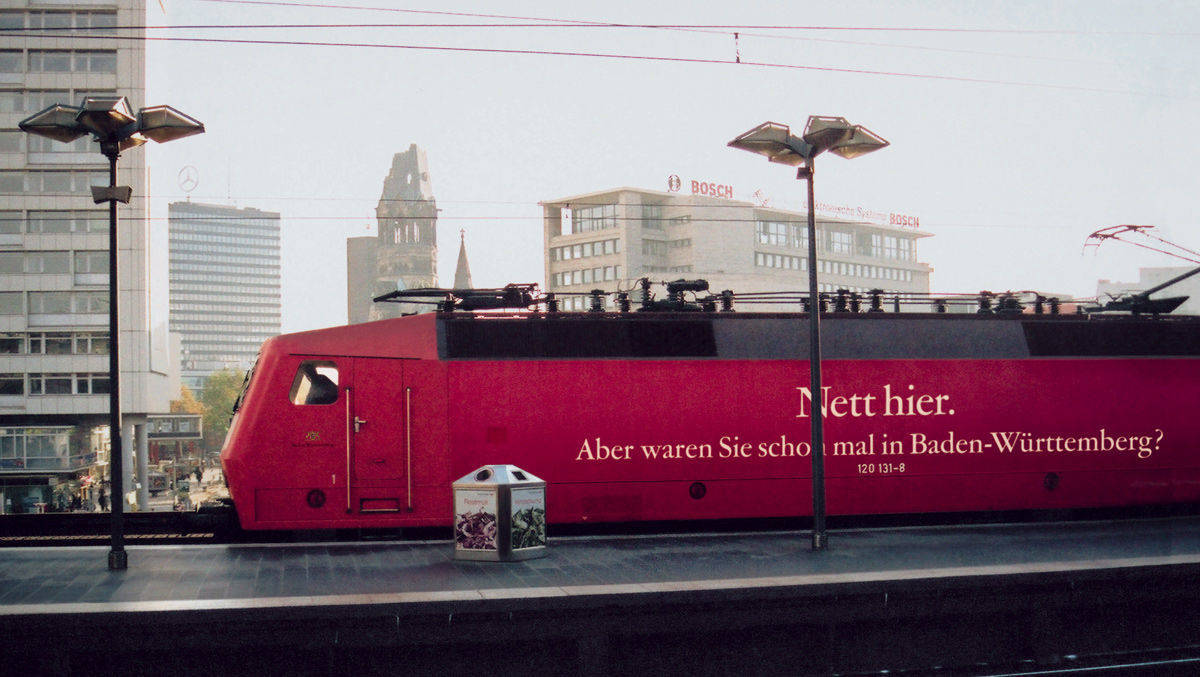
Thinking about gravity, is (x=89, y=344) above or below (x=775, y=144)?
below

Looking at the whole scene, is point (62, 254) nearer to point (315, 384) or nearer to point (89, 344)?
point (89, 344)

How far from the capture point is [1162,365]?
57.3 feet

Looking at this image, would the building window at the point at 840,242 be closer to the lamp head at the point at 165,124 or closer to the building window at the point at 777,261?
the building window at the point at 777,261

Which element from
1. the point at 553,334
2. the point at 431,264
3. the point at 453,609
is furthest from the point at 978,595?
the point at 431,264

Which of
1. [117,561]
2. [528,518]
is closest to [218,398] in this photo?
[117,561]

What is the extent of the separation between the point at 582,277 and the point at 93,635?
110443mm

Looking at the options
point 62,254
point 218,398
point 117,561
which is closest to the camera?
point 117,561

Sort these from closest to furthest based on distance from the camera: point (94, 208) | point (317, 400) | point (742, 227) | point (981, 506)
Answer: point (317, 400) → point (981, 506) → point (94, 208) → point (742, 227)

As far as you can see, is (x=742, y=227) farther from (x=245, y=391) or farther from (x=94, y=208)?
(x=245, y=391)

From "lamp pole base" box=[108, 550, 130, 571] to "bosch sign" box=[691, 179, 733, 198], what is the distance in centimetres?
9788

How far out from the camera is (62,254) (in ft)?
192

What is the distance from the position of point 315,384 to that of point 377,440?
1160 millimetres

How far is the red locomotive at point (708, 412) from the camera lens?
1463 cm

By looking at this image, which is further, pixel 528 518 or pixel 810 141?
pixel 810 141
